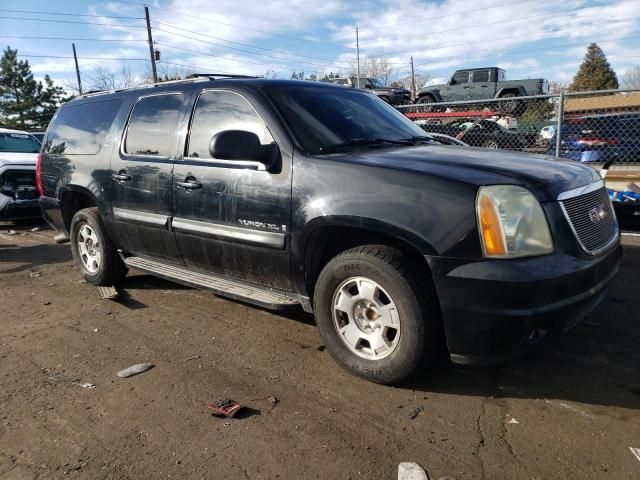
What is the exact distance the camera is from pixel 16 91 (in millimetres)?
53031

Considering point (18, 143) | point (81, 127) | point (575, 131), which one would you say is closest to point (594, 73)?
point (575, 131)

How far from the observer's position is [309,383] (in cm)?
322

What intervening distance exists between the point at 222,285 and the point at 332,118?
1.48 meters

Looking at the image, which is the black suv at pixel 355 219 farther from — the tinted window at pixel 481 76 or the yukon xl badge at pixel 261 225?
the tinted window at pixel 481 76

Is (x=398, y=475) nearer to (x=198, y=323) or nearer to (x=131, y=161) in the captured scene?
(x=198, y=323)

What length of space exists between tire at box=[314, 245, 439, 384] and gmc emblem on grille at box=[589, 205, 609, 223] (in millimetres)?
1118

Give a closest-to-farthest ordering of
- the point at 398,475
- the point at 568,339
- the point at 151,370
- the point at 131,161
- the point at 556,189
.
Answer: the point at 398,475, the point at 556,189, the point at 151,370, the point at 568,339, the point at 131,161

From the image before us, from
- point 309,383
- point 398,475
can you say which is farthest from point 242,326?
point 398,475

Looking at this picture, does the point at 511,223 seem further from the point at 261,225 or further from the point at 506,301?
the point at 261,225

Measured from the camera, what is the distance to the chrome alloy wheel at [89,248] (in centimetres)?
525

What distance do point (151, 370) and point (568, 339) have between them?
2.88 meters

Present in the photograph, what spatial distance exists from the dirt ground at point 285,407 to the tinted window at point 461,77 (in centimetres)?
2021

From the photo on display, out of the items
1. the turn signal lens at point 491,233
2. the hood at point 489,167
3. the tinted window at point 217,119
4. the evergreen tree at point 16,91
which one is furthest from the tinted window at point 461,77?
the evergreen tree at point 16,91

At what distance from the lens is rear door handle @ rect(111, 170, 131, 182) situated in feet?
14.8
